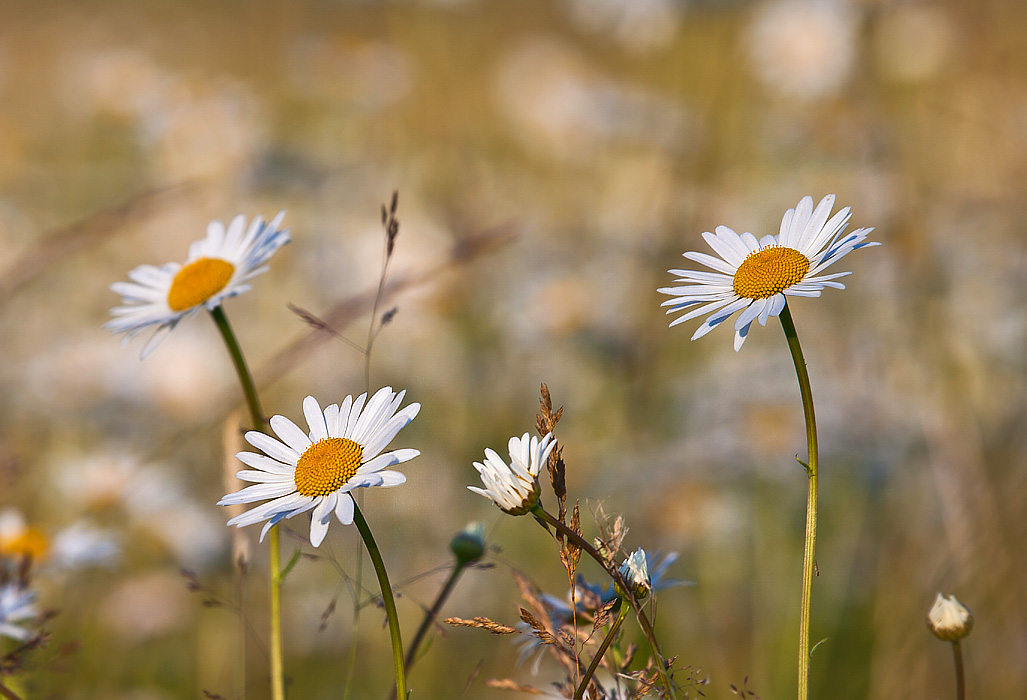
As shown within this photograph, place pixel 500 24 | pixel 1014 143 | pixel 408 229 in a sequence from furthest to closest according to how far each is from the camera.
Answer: pixel 500 24 < pixel 408 229 < pixel 1014 143

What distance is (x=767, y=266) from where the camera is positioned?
2.02 feet

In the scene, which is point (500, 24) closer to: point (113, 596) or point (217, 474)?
point (217, 474)

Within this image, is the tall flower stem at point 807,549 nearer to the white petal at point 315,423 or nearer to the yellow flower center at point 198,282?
the white petal at point 315,423

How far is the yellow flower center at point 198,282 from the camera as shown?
2.67 feet

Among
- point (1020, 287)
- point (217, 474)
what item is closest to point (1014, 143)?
point (1020, 287)

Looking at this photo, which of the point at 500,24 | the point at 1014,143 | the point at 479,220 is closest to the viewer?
the point at 1014,143

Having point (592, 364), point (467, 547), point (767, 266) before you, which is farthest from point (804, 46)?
point (467, 547)

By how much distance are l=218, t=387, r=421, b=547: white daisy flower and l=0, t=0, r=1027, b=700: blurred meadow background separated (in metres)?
0.15

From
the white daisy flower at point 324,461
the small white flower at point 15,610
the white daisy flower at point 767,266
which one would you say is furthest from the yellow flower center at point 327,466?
the small white flower at point 15,610

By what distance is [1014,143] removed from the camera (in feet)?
5.76

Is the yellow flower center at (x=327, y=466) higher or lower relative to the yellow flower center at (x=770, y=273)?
lower

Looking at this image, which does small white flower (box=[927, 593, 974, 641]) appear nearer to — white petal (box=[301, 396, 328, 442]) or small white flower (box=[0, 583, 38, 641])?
white petal (box=[301, 396, 328, 442])

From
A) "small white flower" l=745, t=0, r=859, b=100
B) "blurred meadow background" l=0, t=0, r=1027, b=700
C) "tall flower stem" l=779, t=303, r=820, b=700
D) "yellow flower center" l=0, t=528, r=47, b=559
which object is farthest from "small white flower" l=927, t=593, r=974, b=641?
"small white flower" l=745, t=0, r=859, b=100

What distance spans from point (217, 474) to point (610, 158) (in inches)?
69.6
